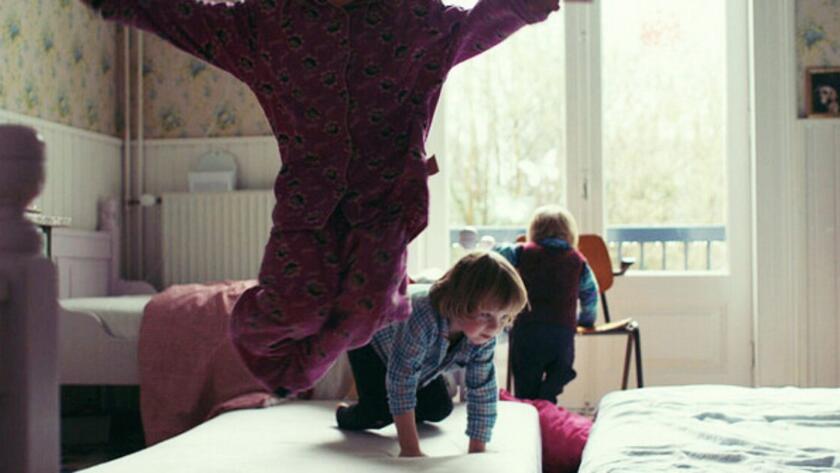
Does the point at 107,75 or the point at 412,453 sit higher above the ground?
the point at 107,75

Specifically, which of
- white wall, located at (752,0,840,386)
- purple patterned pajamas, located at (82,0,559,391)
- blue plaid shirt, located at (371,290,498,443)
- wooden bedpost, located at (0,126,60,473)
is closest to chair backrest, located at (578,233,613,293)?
white wall, located at (752,0,840,386)

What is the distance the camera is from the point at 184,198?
16.3ft

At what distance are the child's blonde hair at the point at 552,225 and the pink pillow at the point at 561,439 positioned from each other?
30.3 inches

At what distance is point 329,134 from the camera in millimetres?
1804

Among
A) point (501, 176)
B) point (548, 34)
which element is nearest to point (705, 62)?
point (548, 34)

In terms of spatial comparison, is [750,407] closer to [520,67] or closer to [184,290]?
[184,290]

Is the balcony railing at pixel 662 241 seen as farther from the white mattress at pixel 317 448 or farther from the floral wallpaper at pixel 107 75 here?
the white mattress at pixel 317 448

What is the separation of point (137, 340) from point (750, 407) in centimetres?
206

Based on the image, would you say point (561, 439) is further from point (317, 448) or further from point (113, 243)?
point (113, 243)

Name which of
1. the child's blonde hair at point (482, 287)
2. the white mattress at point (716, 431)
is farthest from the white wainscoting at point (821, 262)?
the child's blonde hair at point (482, 287)

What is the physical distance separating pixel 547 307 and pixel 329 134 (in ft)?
6.51

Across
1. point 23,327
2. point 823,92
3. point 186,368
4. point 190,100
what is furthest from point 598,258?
point 23,327

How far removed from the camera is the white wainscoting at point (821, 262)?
175 inches

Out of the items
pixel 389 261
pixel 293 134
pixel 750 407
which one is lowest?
pixel 750 407
